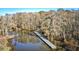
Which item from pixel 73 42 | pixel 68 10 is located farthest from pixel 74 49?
pixel 68 10

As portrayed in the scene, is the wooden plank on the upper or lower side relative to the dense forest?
lower

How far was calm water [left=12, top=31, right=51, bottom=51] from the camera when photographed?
1.37 metres

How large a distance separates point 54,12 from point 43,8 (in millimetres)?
120

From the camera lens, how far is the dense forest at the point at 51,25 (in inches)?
54.2

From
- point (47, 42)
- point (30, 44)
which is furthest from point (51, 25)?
point (30, 44)

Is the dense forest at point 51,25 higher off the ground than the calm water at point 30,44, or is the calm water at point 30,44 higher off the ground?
the dense forest at point 51,25

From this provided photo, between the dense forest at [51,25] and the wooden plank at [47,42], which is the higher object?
the dense forest at [51,25]

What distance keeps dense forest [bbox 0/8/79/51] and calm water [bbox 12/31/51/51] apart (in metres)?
0.07

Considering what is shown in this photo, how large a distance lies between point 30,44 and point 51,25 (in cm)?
29

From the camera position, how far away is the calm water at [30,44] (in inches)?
54.0

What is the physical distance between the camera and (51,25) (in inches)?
55.1

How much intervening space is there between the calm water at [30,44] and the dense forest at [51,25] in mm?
68
